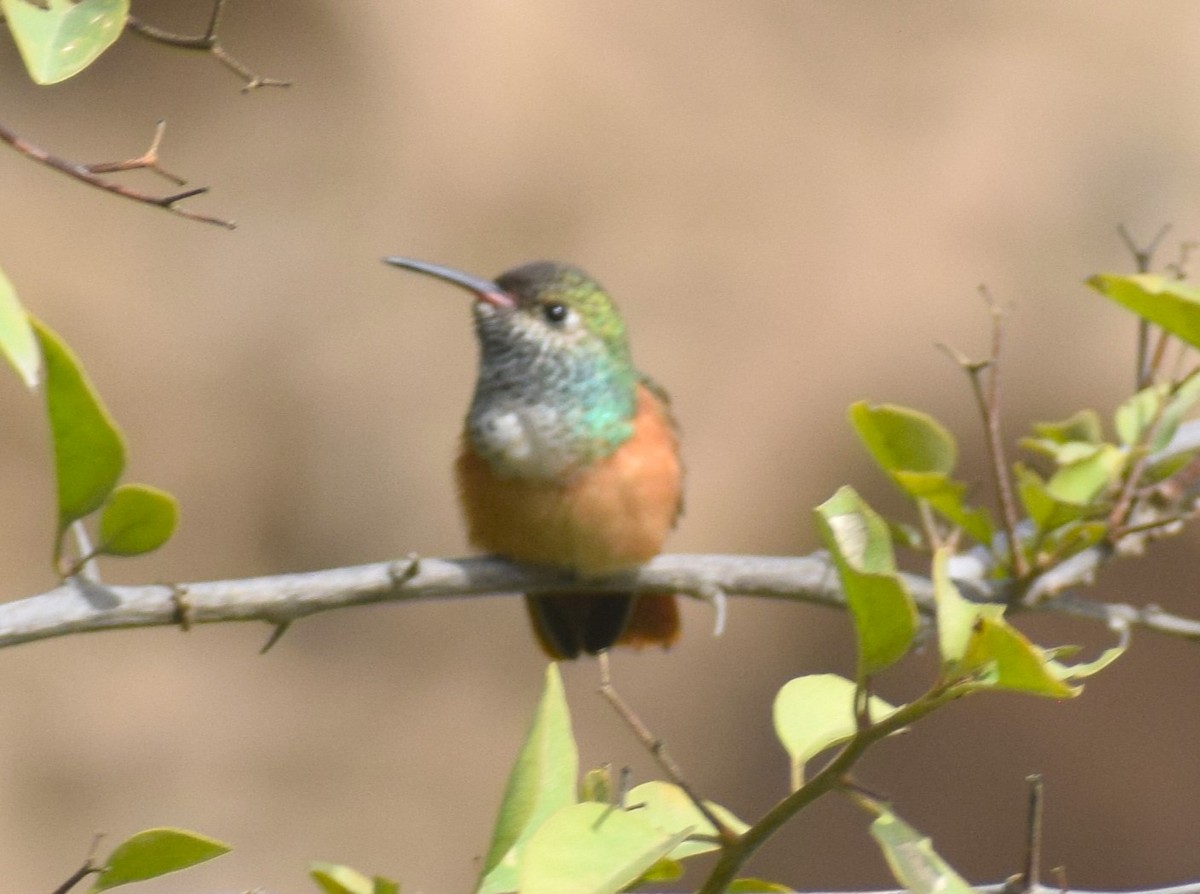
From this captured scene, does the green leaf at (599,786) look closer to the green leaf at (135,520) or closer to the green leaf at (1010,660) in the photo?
the green leaf at (1010,660)

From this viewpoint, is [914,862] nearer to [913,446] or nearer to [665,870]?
[665,870]

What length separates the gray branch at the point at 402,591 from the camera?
164 centimetres

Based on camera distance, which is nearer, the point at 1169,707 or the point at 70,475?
the point at 70,475

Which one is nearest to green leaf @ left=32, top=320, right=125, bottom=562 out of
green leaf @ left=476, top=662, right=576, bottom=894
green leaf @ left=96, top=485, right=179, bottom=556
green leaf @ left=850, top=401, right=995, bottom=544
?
green leaf @ left=96, top=485, right=179, bottom=556

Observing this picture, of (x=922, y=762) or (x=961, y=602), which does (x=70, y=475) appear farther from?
(x=922, y=762)

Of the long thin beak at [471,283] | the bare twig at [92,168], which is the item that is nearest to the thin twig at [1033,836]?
the bare twig at [92,168]

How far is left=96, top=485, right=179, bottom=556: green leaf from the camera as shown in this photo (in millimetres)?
1577

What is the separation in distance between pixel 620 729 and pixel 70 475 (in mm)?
4270

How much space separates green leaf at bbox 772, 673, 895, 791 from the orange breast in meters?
1.73

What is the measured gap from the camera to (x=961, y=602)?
1006mm

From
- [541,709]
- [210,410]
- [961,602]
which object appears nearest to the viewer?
[961,602]

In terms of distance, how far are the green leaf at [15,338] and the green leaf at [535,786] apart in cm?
48

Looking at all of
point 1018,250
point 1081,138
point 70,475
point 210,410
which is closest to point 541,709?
point 70,475

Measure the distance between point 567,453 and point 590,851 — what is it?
218cm
